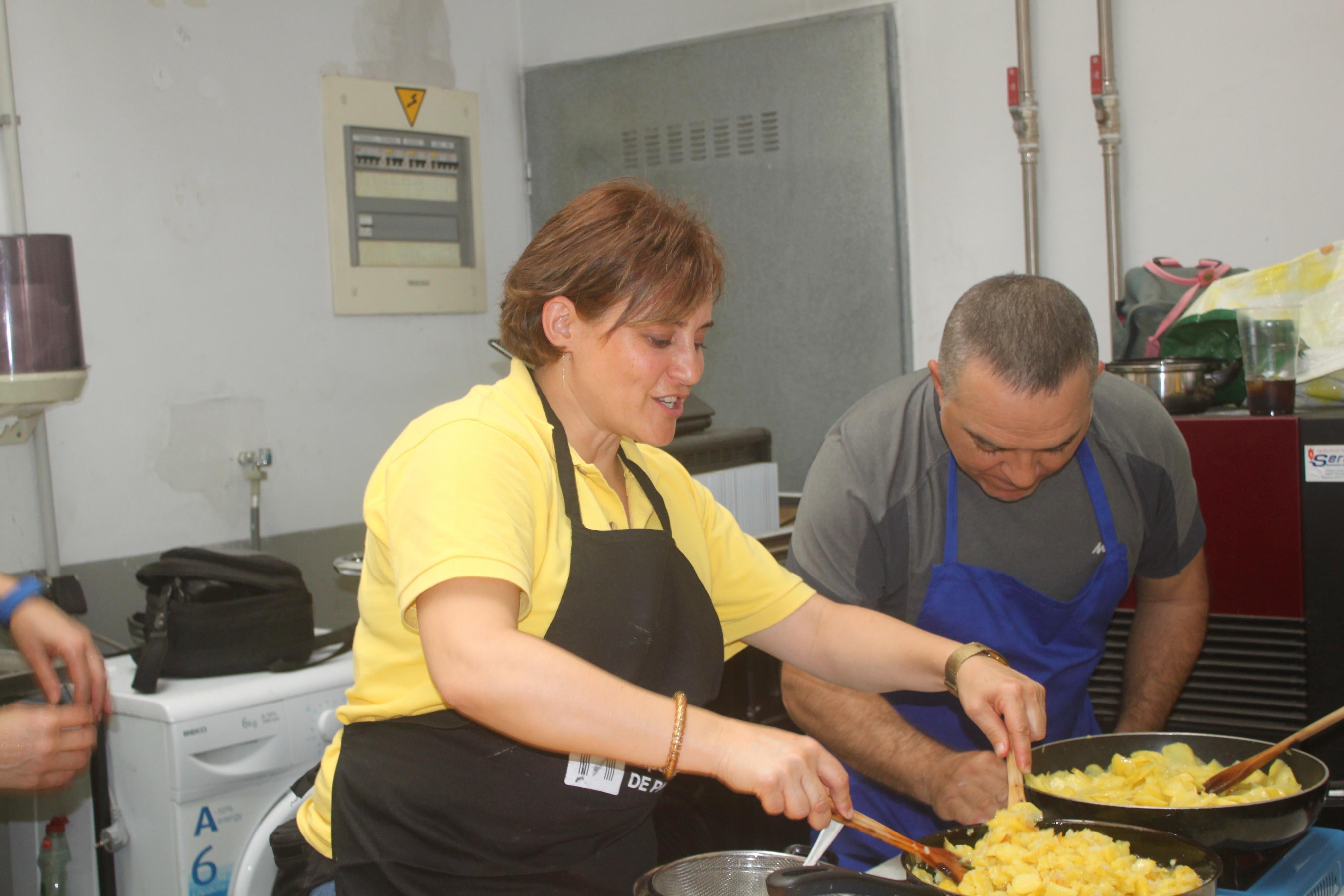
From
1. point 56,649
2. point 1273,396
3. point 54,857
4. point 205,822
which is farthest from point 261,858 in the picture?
point 1273,396

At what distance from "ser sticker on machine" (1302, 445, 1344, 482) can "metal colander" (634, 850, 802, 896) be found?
129 cm

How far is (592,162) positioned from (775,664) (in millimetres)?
1762

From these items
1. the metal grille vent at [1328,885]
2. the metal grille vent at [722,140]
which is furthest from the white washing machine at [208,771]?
the metal grille vent at [722,140]

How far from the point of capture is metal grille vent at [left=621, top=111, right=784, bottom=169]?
11.4 ft

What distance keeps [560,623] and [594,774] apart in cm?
19

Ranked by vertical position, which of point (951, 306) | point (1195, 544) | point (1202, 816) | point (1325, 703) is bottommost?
point (1325, 703)

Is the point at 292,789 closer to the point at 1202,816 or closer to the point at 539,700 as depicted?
the point at 539,700

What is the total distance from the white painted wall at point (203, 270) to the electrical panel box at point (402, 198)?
5 centimetres

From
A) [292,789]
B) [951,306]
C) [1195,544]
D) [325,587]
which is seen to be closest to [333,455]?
[325,587]

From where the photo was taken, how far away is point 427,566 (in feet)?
3.75

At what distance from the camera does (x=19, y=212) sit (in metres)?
2.72

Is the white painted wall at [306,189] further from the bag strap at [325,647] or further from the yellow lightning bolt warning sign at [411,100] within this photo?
the bag strap at [325,647]

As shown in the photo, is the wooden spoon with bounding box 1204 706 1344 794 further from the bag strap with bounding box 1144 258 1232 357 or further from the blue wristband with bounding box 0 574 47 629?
the blue wristband with bounding box 0 574 47 629

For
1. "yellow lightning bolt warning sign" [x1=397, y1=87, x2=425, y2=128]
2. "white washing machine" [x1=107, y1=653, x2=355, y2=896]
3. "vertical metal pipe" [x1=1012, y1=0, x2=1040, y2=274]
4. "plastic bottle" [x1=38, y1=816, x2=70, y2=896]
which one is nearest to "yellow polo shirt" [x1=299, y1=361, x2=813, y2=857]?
"white washing machine" [x1=107, y1=653, x2=355, y2=896]
